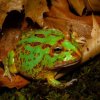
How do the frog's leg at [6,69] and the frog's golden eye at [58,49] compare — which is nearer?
the frog's golden eye at [58,49]

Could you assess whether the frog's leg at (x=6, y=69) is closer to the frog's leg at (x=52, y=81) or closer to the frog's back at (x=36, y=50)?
the frog's back at (x=36, y=50)

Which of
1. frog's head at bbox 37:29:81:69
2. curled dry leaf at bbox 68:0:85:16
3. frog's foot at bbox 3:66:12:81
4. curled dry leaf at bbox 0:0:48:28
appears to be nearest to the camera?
frog's head at bbox 37:29:81:69

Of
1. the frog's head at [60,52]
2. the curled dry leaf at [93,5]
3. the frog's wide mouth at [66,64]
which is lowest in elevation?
the frog's wide mouth at [66,64]

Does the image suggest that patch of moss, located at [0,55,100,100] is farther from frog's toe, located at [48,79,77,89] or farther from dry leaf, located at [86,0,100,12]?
dry leaf, located at [86,0,100,12]

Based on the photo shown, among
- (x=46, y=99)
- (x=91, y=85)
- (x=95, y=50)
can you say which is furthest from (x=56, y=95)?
(x=95, y=50)

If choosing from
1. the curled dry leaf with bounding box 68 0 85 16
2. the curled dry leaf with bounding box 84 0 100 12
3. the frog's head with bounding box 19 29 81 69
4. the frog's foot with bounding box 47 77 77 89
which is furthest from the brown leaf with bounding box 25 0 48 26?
the frog's foot with bounding box 47 77 77 89

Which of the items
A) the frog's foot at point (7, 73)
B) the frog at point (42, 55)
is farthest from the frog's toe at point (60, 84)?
the frog's foot at point (7, 73)

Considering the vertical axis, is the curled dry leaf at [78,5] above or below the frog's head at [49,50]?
above

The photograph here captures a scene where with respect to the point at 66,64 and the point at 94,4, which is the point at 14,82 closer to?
the point at 66,64
